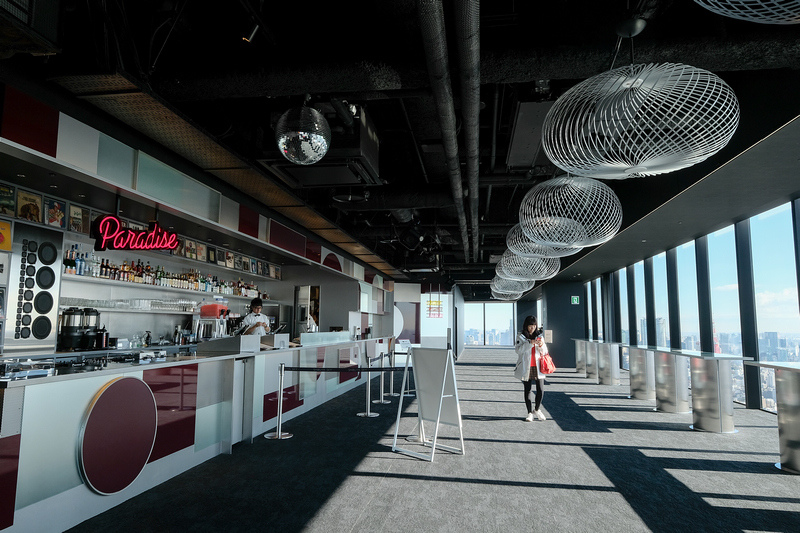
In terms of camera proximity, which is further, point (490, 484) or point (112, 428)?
point (490, 484)

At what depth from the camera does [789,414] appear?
4.82 meters

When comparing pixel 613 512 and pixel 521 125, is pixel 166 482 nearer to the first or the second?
pixel 613 512

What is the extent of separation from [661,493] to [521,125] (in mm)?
3542

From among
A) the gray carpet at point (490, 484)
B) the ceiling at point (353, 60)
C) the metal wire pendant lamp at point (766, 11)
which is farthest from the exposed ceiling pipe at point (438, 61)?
the gray carpet at point (490, 484)

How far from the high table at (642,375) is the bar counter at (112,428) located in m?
7.40

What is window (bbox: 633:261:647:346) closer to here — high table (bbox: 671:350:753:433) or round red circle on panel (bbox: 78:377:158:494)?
high table (bbox: 671:350:753:433)

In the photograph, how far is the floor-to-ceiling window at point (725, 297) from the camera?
8.74m

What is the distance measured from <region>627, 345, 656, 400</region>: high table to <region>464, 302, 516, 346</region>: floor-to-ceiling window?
2084 centimetres

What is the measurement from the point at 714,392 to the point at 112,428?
6998 millimetres

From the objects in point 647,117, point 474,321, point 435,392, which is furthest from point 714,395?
point 474,321

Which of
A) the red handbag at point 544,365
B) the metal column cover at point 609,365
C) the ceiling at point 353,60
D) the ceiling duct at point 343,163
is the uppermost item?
the ceiling at point 353,60

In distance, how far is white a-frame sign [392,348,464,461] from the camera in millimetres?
5254

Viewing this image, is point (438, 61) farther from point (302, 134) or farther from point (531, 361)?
point (531, 361)

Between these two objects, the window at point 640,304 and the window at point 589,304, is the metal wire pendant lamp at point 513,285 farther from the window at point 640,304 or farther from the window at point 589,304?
the window at point 589,304
